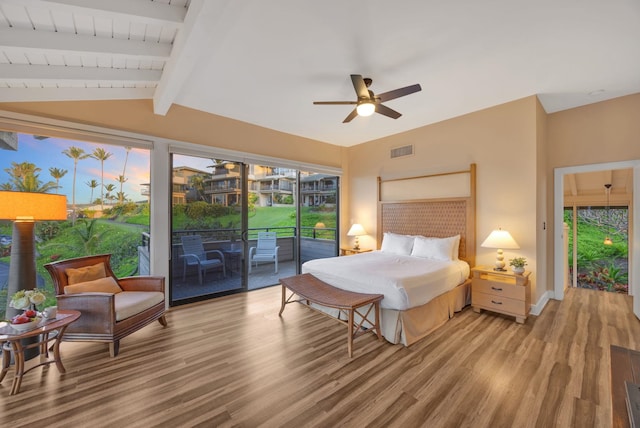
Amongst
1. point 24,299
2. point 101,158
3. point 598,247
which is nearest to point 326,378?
point 24,299

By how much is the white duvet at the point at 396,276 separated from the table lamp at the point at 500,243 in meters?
0.42

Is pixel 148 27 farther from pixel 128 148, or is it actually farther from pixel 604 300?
pixel 604 300

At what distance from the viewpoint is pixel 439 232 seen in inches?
173

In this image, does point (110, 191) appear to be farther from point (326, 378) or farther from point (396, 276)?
point (396, 276)

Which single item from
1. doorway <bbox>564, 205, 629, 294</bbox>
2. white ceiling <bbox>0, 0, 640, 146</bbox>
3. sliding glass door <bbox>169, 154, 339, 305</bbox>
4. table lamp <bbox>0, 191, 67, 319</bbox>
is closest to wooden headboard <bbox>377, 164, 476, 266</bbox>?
white ceiling <bbox>0, 0, 640, 146</bbox>

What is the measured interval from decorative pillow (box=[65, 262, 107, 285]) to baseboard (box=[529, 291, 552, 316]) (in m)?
5.40

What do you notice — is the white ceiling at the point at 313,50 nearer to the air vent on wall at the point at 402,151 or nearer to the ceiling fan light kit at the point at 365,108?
the ceiling fan light kit at the point at 365,108

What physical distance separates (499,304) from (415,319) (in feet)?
4.68

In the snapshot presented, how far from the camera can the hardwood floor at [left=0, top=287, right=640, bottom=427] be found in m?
1.74

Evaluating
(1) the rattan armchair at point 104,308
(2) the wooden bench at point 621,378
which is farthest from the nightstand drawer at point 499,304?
(1) the rattan armchair at point 104,308

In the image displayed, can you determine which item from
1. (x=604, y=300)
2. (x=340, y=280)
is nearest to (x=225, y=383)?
(x=340, y=280)

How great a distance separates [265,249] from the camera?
546cm

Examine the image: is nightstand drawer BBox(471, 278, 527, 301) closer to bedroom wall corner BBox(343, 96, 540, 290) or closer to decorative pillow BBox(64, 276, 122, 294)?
bedroom wall corner BBox(343, 96, 540, 290)

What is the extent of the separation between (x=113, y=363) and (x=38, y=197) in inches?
63.5
